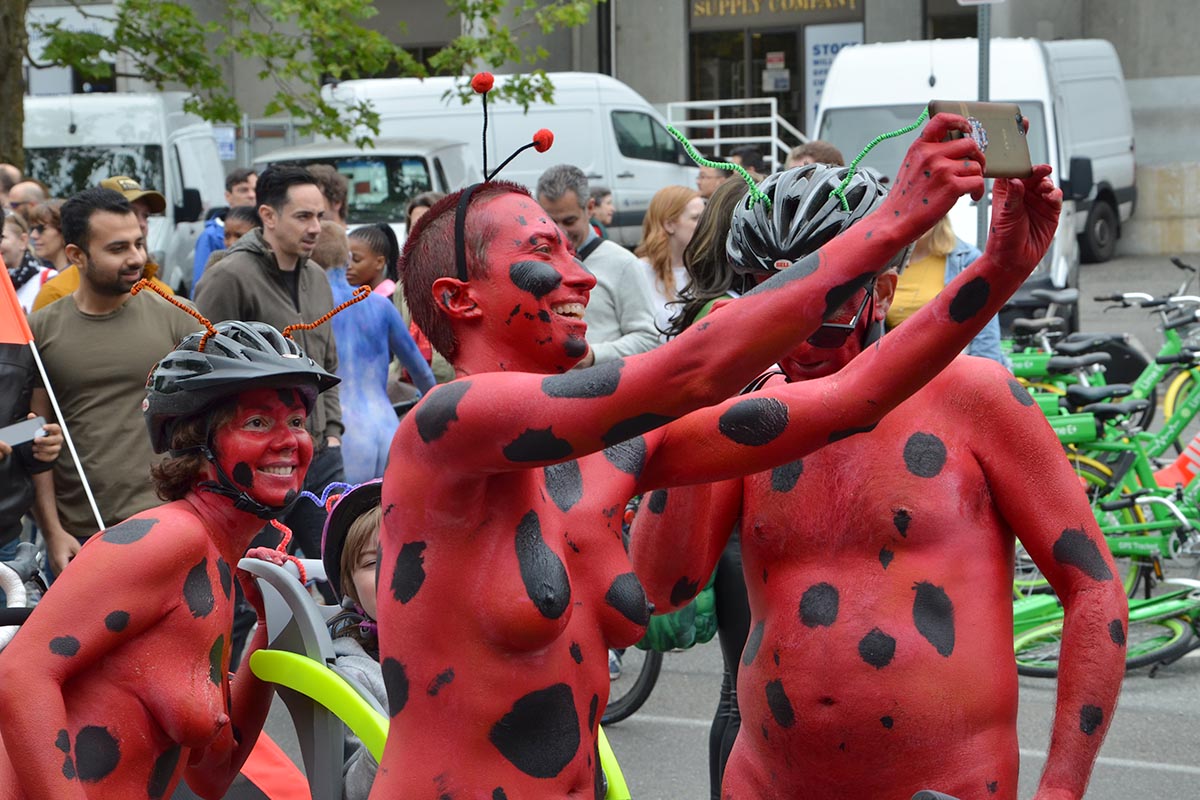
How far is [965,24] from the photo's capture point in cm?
2389

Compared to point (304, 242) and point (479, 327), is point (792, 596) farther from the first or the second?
point (304, 242)

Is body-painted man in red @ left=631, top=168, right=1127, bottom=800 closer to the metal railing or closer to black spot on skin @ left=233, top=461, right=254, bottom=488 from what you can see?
black spot on skin @ left=233, top=461, right=254, bottom=488

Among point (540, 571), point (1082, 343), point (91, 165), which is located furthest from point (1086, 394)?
point (91, 165)

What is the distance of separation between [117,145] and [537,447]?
49.6ft

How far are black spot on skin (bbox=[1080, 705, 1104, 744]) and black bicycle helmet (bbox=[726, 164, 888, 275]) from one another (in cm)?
84

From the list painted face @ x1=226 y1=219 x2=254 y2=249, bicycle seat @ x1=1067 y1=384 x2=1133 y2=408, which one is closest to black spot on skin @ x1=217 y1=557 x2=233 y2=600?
bicycle seat @ x1=1067 y1=384 x2=1133 y2=408

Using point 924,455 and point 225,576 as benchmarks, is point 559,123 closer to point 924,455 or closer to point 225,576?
point 225,576

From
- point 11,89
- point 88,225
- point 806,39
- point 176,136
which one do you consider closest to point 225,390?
point 88,225

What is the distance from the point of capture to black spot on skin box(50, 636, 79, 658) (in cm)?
265

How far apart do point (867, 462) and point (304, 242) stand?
4349 millimetres

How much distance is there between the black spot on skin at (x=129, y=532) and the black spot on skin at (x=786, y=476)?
1.13 meters

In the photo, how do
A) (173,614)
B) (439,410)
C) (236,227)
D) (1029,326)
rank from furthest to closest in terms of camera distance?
1. (236,227)
2. (1029,326)
3. (173,614)
4. (439,410)

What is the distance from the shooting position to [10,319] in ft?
14.5

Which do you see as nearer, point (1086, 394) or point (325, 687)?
point (325, 687)
